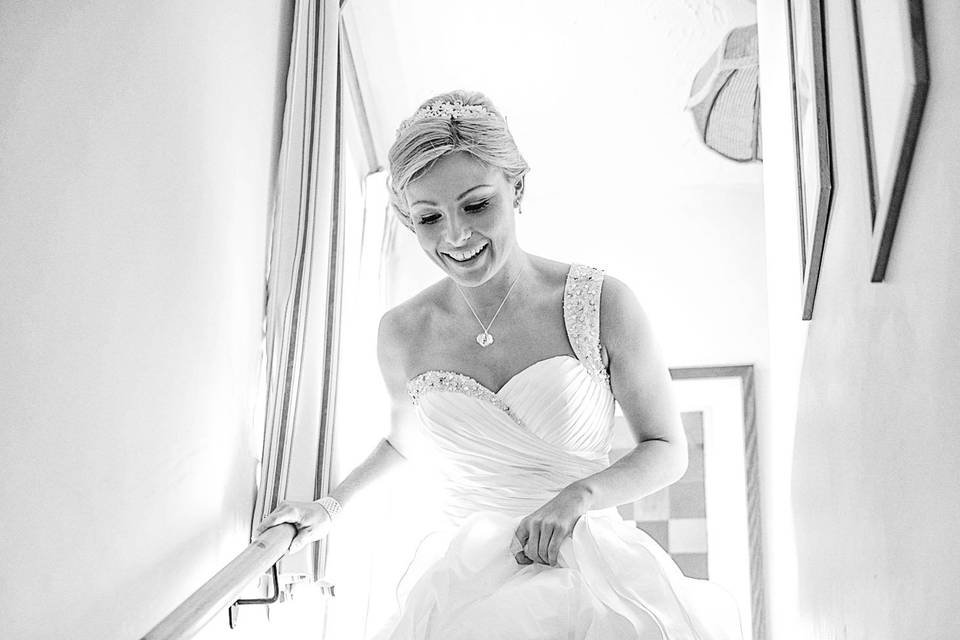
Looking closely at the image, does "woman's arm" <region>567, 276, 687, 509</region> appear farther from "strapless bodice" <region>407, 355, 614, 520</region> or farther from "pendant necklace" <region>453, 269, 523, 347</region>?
"pendant necklace" <region>453, 269, 523, 347</region>

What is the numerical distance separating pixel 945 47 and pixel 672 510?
141 inches

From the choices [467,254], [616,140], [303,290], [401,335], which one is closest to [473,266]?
[467,254]

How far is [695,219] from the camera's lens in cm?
452

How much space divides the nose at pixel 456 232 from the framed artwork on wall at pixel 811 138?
0.65 m

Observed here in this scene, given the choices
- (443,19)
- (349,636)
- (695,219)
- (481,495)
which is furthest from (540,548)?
(695,219)

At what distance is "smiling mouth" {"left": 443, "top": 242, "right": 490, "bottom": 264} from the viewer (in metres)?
2.22

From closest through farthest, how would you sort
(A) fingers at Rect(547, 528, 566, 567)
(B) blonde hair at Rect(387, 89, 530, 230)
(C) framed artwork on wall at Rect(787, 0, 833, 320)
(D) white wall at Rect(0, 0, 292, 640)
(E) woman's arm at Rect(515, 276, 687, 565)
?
(D) white wall at Rect(0, 0, 292, 640)
(C) framed artwork on wall at Rect(787, 0, 833, 320)
(A) fingers at Rect(547, 528, 566, 567)
(E) woman's arm at Rect(515, 276, 687, 565)
(B) blonde hair at Rect(387, 89, 530, 230)

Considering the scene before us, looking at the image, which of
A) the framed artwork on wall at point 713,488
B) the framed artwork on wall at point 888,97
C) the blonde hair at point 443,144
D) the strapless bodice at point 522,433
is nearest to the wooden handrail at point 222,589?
the strapless bodice at point 522,433

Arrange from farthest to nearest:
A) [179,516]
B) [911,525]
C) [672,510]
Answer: [672,510] < [179,516] < [911,525]

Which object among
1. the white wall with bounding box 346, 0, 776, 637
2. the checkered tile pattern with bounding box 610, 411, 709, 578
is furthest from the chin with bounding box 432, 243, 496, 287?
the checkered tile pattern with bounding box 610, 411, 709, 578

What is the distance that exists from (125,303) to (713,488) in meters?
2.94

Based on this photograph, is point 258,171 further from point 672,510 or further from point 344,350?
point 672,510

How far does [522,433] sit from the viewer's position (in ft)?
7.34

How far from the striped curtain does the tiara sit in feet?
1.58
